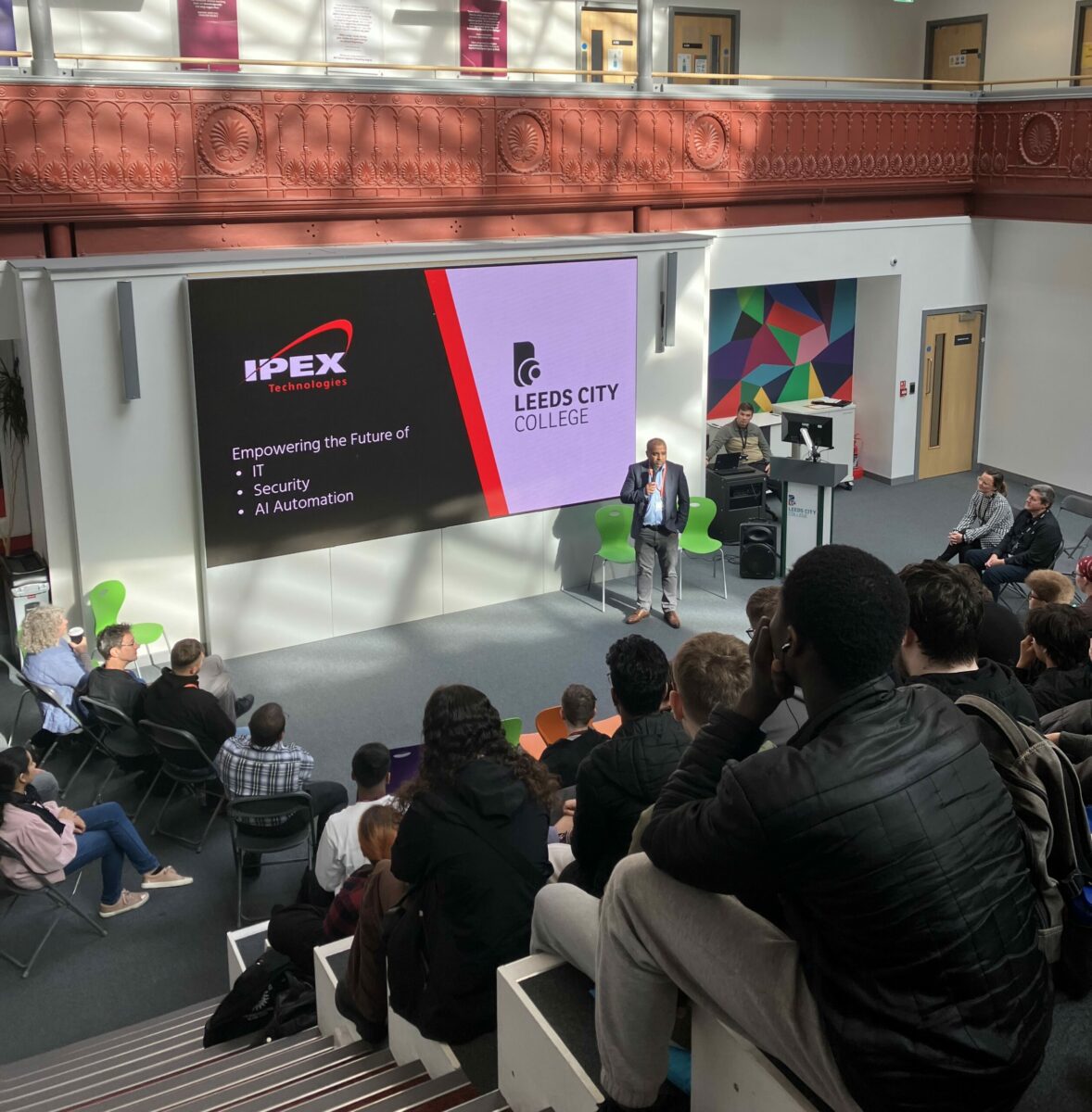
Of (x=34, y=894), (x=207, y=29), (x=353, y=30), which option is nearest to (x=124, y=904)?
(x=34, y=894)

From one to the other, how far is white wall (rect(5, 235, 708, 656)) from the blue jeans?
3.03 m

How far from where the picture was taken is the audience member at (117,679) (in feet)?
24.5

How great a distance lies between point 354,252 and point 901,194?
263 inches

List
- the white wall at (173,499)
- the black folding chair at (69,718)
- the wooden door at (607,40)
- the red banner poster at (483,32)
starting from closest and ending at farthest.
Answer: the black folding chair at (69,718)
the white wall at (173,499)
the red banner poster at (483,32)
the wooden door at (607,40)

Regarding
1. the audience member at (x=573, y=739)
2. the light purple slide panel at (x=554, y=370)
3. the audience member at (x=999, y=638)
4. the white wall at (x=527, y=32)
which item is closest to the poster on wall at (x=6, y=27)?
the white wall at (x=527, y=32)

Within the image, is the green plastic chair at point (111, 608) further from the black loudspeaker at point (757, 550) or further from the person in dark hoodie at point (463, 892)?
the person in dark hoodie at point (463, 892)

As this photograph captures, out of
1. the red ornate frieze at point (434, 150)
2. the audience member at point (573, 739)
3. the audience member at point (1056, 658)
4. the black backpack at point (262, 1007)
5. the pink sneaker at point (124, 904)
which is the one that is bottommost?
the pink sneaker at point (124, 904)

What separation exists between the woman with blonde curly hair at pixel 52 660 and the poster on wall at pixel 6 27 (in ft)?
17.9

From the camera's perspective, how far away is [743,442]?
42.4 feet

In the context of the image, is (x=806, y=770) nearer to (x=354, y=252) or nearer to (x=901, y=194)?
(x=354, y=252)

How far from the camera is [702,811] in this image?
85.0 inches

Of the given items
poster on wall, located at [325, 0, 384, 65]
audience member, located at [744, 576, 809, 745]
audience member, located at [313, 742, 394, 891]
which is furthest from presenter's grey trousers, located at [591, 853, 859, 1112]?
poster on wall, located at [325, 0, 384, 65]

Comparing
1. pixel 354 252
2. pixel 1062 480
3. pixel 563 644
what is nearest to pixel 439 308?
pixel 354 252

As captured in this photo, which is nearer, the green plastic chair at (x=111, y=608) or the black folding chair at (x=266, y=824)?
the black folding chair at (x=266, y=824)
